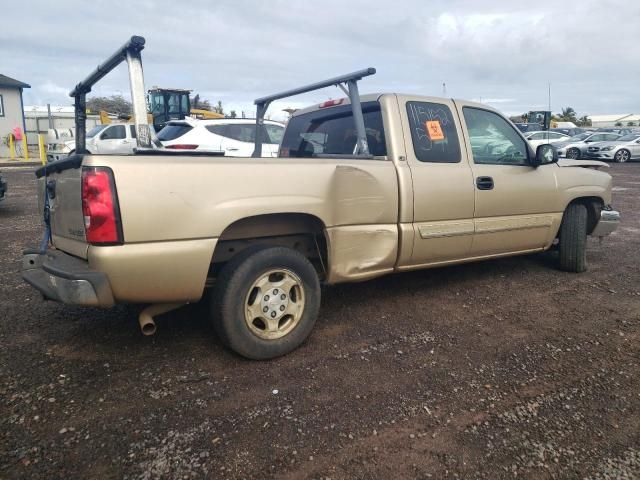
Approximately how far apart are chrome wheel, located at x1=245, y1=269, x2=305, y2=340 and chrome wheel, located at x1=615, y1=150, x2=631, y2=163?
2546cm

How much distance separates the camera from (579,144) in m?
24.5

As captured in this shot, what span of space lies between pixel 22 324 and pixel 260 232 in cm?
206

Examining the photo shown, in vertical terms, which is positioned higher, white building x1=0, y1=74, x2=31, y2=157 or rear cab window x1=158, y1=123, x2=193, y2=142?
white building x1=0, y1=74, x2=31, y2=157

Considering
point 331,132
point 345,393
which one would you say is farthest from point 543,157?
point 345,393

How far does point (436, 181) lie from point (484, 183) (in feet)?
1.96

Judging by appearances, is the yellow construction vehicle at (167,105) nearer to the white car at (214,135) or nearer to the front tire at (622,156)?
the white car at (214,135)

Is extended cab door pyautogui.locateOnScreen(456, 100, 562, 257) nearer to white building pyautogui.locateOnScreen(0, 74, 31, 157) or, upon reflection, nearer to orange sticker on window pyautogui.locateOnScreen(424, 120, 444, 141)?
orange sticker on window pyautogui.locateOnScreen(424, 120, 444, 141)

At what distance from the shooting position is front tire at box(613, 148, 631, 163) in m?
23.6

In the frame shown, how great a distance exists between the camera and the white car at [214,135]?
400 inches

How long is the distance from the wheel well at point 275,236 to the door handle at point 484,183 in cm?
157

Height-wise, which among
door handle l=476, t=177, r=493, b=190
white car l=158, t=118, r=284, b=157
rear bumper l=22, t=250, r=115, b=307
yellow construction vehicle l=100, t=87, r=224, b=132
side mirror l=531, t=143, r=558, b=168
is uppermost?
yellow construction vehicle l=100, t=87, r=224, b=132

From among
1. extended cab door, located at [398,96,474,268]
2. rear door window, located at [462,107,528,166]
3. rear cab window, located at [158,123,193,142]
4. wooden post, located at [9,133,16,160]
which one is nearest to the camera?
extended cab door, located at [398,96,474,268]

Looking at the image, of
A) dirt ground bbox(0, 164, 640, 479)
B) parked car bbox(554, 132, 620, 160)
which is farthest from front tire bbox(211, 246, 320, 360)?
parked car bbox(554, 132, 620, 160)

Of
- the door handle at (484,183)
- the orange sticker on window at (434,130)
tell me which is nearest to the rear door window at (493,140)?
the door handle at (484,183)
